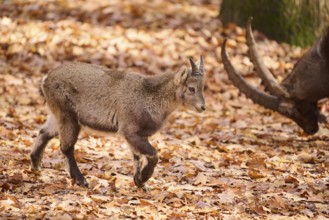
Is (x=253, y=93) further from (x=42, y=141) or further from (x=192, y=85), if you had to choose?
(x=42, y=141)

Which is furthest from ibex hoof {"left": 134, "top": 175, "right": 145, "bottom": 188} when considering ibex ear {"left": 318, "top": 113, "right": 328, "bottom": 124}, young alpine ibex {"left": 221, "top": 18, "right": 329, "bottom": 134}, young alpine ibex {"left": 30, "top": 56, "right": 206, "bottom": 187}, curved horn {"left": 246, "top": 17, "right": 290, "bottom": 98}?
ibex ear {"left": 318, "top": 113, "right": 328, "bottom": 124}

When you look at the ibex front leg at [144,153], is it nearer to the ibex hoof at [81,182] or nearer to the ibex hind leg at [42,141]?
the ibex hoof at [81,182]

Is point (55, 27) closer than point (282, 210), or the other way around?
point (282, 210)

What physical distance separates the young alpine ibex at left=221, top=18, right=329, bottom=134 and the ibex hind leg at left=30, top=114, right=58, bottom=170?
327cm

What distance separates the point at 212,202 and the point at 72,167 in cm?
163

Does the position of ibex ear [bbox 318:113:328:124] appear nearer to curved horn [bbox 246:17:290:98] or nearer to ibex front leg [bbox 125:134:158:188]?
curved horn [bbox 246:17:290:98]

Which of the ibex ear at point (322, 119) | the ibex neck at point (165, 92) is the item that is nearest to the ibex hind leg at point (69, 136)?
the ibex neck at point (165, 92)

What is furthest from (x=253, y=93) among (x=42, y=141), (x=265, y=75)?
(x=42, y=141)

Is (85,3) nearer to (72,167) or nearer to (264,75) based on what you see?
(264,75)

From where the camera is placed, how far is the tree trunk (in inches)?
557

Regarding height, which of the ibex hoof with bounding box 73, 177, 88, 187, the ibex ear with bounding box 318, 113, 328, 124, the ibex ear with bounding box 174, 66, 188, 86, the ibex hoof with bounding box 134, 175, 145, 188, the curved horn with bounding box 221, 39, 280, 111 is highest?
the ibex ear with bounding box 174, 66, 188, 86

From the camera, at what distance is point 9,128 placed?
10.3 meters

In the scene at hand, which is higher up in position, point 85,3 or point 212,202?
point 85,3

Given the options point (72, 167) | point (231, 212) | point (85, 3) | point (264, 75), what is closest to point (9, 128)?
point (72, 167)
